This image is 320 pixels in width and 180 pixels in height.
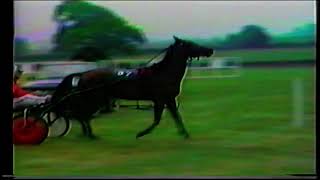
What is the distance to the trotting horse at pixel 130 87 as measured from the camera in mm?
4566

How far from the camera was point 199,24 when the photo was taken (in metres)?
4.48

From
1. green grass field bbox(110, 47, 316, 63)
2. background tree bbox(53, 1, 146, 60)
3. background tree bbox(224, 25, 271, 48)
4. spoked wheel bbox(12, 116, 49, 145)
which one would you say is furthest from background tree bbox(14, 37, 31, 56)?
background tree bbox(224, 25, 271, 48)

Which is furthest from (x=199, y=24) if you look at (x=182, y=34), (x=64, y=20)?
(x=64, y=20)

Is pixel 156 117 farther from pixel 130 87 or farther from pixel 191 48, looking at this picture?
pixel 191 48

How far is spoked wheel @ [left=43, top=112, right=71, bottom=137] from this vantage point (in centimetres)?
461

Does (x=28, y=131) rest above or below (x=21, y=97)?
below

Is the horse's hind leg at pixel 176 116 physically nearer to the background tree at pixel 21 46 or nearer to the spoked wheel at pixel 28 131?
the spoked wheel at pixel 28 131

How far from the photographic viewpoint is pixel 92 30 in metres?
4.54

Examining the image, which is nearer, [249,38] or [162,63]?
[249,38]

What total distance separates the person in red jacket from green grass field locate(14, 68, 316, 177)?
0.26 meters

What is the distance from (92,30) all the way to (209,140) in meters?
0.97

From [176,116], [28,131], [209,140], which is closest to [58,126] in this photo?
[28,131]

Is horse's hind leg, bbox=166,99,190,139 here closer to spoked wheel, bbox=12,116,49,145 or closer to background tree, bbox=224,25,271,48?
background tree, bbox=224,25,271,48
